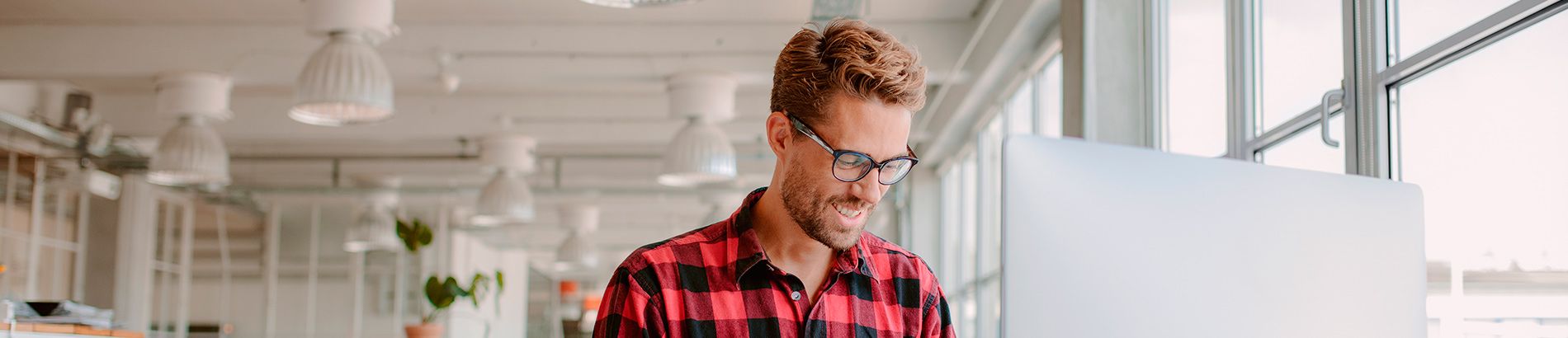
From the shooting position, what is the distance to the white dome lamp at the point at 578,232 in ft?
41.2

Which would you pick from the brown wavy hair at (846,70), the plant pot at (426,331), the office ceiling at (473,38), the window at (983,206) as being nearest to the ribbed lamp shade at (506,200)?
the office ceiling at (473,38)

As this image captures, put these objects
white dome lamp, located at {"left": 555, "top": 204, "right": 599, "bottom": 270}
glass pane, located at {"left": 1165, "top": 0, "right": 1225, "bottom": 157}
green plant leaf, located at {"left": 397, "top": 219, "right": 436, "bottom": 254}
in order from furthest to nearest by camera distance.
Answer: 1. white dome lamp, located at {"left": 555, "top": 204, "right": 599, "bottom": 270}
2. green plant leaf, located at {"left": 397, "top": 219, "right": 436, "bottom": 254}
3. glass pane, located at {"left": 1165, "top": 0, "right": 1225, "bottom": 157}

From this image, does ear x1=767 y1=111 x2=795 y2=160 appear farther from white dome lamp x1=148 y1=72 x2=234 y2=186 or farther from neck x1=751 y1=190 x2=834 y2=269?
white dome lamp x1=148 y1=72 x2=234 y2=186

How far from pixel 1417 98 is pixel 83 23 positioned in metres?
7.46

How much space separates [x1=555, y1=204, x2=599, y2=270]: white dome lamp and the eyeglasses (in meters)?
11.1

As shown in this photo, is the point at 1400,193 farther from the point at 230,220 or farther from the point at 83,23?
the point at 230,220

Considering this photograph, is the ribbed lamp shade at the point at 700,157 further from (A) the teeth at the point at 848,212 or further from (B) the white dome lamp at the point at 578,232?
(B) the white dome lamp at the point at 578,232

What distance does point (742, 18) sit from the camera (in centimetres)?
769

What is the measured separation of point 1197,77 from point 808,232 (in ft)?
10.1

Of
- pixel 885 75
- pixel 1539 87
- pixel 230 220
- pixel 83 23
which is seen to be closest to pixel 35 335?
pixel 83 23

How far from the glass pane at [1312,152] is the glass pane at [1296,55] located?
7cm

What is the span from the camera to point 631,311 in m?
1.54

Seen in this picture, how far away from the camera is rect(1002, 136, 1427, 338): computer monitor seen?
1.36 meters

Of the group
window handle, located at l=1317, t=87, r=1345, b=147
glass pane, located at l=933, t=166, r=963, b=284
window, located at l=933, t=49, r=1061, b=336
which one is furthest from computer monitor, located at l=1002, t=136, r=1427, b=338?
glass pane, located at l=933, t=166, r=963, b=284
